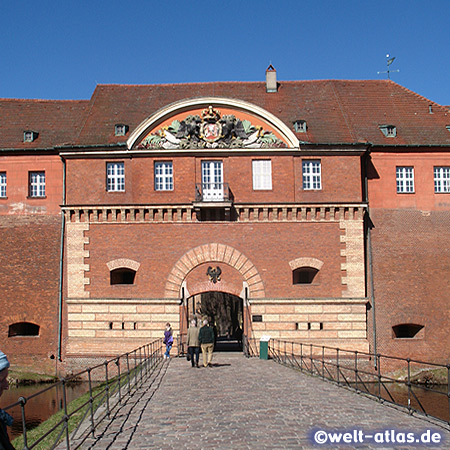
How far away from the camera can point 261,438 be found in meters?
9.66

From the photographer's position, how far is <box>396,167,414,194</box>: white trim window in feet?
90.5

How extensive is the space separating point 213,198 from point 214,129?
3037mm

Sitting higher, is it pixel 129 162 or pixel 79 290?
pixel 129 162

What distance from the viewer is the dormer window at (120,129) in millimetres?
27125

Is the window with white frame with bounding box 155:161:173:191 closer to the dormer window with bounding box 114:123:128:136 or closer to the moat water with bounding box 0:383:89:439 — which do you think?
the dormer window with bounding box 114:123:128:136

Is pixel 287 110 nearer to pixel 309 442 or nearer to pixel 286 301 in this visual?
pixel 286 301

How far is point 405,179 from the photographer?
90.9ft

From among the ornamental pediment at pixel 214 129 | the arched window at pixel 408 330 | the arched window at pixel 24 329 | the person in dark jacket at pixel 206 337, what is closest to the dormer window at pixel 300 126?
the ornamental pediment at pixel 214 129

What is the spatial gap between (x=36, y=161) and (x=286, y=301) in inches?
502

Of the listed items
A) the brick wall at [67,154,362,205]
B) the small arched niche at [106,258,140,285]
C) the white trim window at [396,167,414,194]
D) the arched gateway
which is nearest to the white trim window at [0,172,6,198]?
the brick wall at [67,154,362,205]

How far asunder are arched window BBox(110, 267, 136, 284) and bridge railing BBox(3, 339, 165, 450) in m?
3.42

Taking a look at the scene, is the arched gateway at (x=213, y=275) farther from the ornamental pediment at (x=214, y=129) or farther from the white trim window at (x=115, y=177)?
the ornamental pediment at (x=214, y=129)

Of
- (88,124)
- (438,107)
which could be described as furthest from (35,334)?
(438,107)

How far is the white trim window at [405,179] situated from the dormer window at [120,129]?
1237 cm
